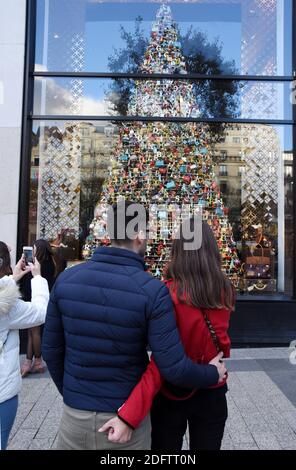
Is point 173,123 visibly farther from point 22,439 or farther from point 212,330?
point 212,330

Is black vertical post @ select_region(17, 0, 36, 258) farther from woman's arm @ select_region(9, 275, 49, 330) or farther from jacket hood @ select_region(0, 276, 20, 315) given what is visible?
jacket hood @ select_region(0, 276, 20, 315)

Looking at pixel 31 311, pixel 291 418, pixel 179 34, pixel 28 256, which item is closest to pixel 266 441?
pixel 291 418

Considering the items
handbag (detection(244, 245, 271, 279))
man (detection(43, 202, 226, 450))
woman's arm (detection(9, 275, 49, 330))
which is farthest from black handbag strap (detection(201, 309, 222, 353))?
handbag (detection(244, 245, 271, 279))

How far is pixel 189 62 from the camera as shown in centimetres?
761

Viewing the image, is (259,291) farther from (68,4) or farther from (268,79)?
(68,4)

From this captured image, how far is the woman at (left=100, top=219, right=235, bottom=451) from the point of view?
2080 mm

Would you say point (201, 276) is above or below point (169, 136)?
below

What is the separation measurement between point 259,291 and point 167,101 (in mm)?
3733

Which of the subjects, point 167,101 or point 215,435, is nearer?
point 215,435

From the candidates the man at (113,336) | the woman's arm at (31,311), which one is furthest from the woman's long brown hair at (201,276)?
the woman's arm at (31,311)

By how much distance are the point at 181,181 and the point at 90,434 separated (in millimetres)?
6009

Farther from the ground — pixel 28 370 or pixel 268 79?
pixel 268 79

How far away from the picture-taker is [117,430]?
1809 millimetres
